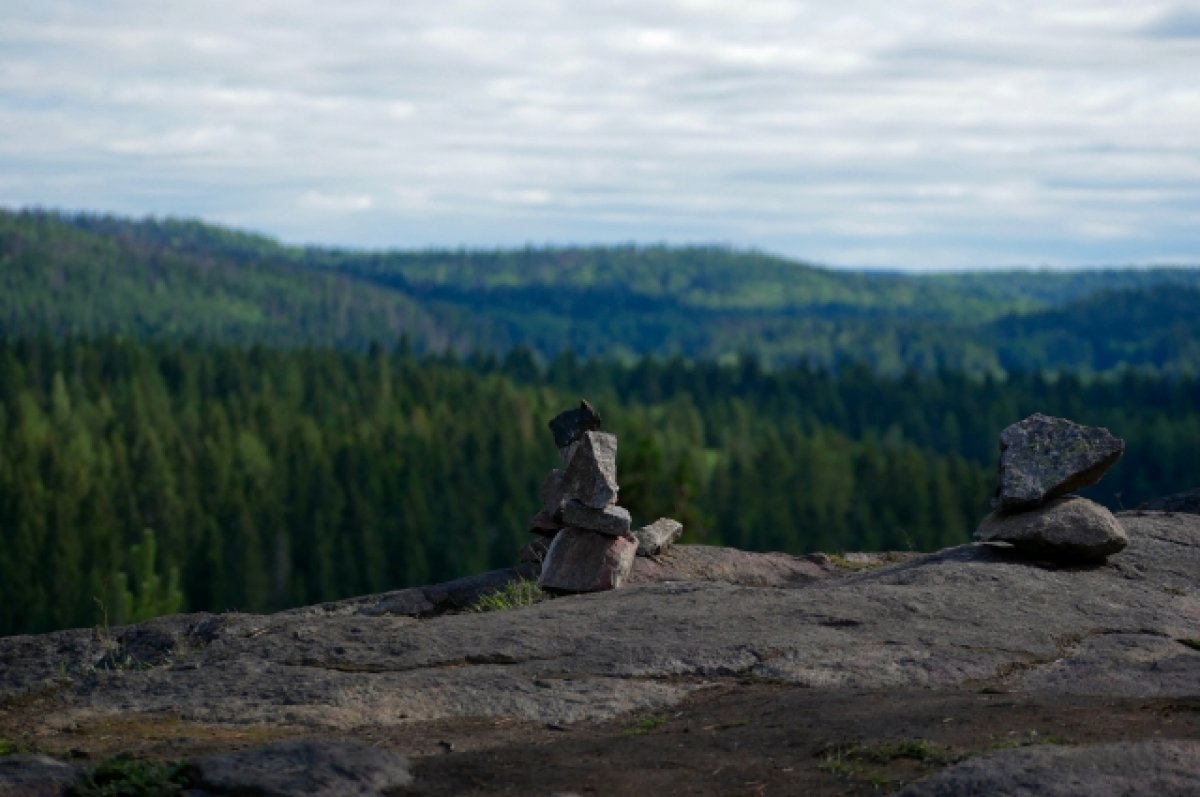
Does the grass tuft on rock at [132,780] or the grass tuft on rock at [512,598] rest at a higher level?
the grass tuft on rock at [132,780]

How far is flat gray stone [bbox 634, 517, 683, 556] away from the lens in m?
20.7

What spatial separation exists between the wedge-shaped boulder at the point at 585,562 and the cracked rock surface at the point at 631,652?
54 cm

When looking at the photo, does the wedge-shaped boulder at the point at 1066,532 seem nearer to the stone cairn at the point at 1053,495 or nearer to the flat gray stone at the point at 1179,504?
the stone cairn at the point at 1053,495

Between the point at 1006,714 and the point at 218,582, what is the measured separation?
110846 mm

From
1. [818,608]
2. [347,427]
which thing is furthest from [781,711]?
[347,427]

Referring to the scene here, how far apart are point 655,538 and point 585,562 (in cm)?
157

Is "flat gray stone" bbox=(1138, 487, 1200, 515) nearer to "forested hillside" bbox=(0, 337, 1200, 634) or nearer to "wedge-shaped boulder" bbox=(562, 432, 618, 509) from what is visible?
"wedge-shaped boulder" bbox=(562, 432, 618, 509)

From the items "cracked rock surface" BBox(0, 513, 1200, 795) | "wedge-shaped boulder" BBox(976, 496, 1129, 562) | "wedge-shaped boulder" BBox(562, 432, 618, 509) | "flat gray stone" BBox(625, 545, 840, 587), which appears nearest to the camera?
"cracked rock surface" BBox(0, 513, 1200, 795)

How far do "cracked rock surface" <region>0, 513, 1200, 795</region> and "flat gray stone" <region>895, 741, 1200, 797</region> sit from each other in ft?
8.88

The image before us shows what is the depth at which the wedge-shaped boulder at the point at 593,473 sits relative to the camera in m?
19.2

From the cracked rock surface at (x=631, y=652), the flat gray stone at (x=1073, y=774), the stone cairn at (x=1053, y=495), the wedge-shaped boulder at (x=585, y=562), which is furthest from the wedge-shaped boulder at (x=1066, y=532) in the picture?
the flat gray stone at (x=1073, y=774)

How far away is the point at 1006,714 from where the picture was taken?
42.1 ft

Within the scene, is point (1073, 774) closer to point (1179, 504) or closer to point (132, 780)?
point (132, 780)

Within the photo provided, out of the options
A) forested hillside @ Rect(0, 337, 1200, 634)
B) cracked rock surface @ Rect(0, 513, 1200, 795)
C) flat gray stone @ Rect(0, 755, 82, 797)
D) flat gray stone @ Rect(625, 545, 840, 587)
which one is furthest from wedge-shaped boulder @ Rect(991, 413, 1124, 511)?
forested hillside @ Rect(0, 337, 1200, 634)
